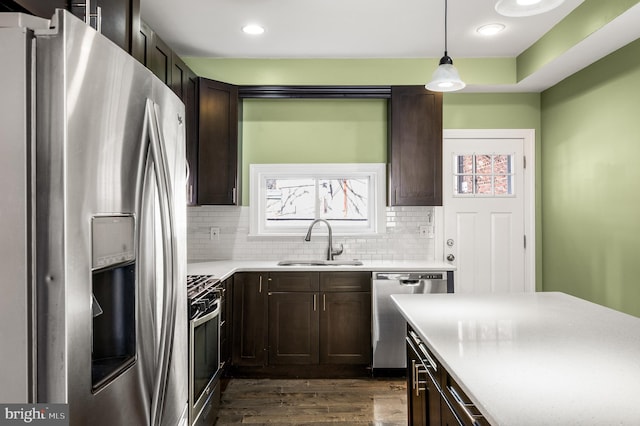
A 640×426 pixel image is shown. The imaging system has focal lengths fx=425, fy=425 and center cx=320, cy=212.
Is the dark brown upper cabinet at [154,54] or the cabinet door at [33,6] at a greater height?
the dark brown upper cabinet at [154,54]

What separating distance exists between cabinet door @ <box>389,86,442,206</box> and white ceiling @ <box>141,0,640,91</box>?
415 mm

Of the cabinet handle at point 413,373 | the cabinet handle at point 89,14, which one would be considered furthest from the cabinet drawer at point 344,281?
the cabinet handle at point 89,14

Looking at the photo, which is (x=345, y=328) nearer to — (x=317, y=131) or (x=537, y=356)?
(x=317, y=131)

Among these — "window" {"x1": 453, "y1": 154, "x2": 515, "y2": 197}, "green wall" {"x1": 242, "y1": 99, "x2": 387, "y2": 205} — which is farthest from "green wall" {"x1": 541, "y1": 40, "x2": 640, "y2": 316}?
"green wall" {"x1": 242, "y1": 99, "x2": 387, "y2": 205}

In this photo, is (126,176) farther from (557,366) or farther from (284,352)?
(284,352)

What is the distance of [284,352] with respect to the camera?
139 inches

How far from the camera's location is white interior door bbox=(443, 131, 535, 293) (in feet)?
13.6

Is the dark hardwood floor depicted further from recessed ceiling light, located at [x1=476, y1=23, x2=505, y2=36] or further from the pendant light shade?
recessed ceiling light, located at [x1=476, y1=23, x2=505, y2=36]

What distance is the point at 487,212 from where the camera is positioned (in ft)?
13.6

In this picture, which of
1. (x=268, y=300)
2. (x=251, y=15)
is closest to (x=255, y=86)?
(x=251, y=15)

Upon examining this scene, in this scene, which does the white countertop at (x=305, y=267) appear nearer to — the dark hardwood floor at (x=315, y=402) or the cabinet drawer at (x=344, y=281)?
the cabinet drawer at (x=344, y=281)

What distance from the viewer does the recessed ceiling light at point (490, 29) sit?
3180 mm

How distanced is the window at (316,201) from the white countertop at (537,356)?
206 centimetres

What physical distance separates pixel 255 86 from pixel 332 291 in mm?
1961
